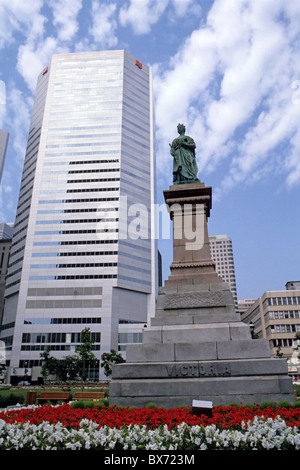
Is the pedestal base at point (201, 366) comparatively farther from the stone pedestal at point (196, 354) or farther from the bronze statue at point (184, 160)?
the bronze statue at point (184, 160)

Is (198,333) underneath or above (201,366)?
above

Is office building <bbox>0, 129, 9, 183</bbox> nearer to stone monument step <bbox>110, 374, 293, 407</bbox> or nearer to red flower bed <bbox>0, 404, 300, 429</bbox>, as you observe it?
stone monument step <bbox>110, 374, 293, 407</bbox>

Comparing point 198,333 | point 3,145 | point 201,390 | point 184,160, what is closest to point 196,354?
point 198,333

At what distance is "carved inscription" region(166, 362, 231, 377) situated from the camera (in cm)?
1102

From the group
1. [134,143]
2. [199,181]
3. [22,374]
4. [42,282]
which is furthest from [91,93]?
[199,181]

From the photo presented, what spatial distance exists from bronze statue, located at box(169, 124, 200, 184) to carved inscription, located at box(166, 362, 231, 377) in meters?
9.73

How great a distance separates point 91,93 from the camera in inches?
3866

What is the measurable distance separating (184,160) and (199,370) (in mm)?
11296

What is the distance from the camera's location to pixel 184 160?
60.3 ft

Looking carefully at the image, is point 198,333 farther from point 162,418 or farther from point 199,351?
point 162,418

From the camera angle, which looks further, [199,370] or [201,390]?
[199,370]

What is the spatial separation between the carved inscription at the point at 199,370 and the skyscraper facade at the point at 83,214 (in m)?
65.5
